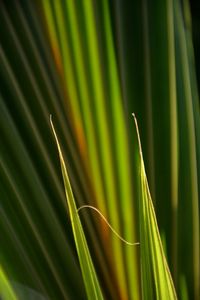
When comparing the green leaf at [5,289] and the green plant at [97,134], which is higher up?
the green plant at [97,134]

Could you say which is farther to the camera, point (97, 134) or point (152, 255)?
point (97, 134)

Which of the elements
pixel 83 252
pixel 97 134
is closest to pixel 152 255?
pixel 83 252

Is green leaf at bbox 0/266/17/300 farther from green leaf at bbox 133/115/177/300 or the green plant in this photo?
green leaf at bbox 133/115/177/300

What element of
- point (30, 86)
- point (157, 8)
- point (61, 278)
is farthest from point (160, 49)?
point (61, 278)

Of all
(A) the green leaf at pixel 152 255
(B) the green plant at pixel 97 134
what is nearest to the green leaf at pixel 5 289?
(B) the green plant at pixel 97 134

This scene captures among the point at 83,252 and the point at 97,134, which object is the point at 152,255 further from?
the point at 97,134

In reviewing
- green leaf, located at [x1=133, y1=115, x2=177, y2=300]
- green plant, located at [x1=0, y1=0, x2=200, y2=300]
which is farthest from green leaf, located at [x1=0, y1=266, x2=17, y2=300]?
green leaf, located at [x1=133, y1=115, x2=177, y2=300]

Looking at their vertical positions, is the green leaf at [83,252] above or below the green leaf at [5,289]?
above

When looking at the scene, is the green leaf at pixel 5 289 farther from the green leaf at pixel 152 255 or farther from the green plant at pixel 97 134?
the green leaf at pixel 152 255

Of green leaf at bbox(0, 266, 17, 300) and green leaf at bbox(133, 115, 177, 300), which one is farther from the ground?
green leaf at bbox(133, 115, 177, 300)

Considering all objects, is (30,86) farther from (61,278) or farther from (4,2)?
(61,278)
